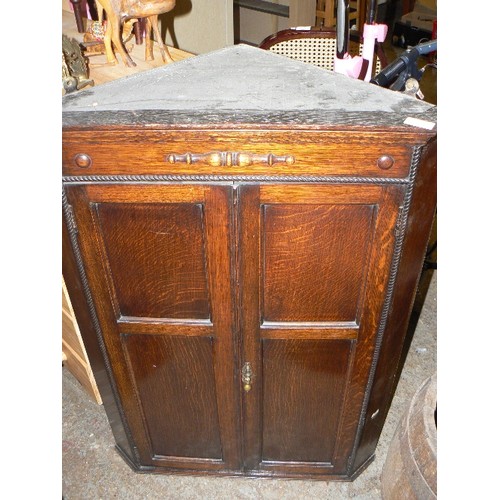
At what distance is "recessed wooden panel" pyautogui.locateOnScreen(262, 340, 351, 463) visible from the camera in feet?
4.83

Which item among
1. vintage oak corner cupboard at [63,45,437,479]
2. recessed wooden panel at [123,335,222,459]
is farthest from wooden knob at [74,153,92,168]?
recessed wooden panel at [123,335,222,459]

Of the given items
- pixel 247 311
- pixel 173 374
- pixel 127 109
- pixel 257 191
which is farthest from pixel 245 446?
pixel 127 109

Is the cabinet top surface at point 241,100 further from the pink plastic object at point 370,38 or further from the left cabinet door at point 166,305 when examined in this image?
the pink plastic object at point 370,38

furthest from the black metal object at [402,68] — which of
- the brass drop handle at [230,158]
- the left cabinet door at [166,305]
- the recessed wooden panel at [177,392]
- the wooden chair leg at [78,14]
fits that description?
the wooden chair leg at [78,14]

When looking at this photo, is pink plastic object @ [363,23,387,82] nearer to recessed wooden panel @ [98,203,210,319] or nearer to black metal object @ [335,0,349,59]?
black metal object @ [335,0,349,59]

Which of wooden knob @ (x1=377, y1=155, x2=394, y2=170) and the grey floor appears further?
the grey floor

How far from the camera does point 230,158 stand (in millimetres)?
1105

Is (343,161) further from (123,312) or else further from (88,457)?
(88,457)

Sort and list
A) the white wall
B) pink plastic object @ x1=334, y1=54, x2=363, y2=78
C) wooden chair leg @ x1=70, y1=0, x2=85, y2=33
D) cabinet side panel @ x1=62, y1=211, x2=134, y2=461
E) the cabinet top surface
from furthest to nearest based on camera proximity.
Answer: the white wall → wooden chair leg @ x1=70, y1=0, x2=85, y2=33 → pink plastic object @ x1=334, y1=54, x2=363, y2=78 → cabinet side panel @ x1=62, y1=211, x2=134, y2=461 → the cabinet top surface

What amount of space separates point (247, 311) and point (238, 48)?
0.71m

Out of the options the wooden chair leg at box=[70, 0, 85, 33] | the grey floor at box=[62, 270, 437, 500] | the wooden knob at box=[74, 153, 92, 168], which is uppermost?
the wooden chair leg at box=[70, 0, 85, 33]

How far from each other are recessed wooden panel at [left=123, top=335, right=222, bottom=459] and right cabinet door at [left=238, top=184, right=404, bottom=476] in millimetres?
116

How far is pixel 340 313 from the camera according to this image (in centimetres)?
139

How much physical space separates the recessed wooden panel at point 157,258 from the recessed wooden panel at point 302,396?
0.27m
